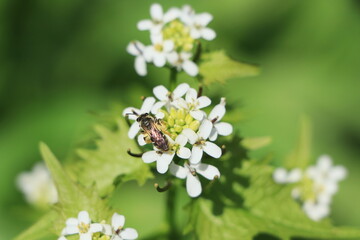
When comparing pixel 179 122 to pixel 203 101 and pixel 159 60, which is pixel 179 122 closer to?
pixel 203 101

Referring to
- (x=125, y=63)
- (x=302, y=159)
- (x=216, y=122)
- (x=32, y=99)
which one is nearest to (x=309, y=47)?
(x=125, y=63)

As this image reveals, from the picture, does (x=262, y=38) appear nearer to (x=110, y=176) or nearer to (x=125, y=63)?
(x=125, y=63)

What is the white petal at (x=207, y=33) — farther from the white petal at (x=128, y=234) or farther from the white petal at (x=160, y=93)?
the white petal at (x=128, y=234)

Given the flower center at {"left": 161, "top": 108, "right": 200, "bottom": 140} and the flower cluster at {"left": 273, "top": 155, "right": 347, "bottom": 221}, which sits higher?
the flower cluster at {"left": 273, "top": 155, "right": 347, "bottom": 221}

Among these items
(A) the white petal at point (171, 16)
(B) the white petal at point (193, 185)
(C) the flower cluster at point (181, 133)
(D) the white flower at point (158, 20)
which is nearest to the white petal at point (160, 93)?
(C) the flower cluster at point (181, 133)

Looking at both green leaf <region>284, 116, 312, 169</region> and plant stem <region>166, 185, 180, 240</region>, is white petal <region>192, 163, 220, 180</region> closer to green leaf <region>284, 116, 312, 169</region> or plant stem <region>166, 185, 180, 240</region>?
plant stem <region>166, 185, 180, 240</region>

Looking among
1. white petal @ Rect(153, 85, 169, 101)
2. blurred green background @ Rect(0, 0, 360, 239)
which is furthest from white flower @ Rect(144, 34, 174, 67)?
blurred green background @ Rect(0, 0, 360, 239)

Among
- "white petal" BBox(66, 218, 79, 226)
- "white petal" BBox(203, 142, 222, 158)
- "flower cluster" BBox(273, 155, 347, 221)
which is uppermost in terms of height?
"flower cluster" BBox(273, 155, 347, 221)
